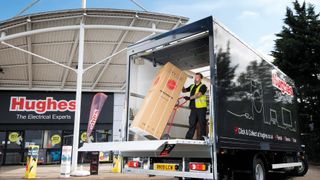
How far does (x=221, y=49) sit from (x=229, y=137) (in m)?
1.56

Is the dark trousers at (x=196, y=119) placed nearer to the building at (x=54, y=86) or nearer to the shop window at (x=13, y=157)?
the building at (x=54, y=86)

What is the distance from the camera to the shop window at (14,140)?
794 inches

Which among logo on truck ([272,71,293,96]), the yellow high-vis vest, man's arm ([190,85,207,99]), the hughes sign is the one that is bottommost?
the yellow high-vis vest

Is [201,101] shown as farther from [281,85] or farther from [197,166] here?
[281,85]

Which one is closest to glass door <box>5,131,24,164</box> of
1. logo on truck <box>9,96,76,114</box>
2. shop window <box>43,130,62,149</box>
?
shop window <box>43,130,62,149</box>

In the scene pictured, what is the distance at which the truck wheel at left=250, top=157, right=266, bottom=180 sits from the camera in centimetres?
620

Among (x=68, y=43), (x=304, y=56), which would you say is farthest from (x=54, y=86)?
(x=304, y=56)

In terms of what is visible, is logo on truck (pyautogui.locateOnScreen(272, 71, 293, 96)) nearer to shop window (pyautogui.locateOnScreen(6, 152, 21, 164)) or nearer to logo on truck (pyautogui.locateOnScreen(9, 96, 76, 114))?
logo on truck (pyautogui.locateOnScreen(9, 96, 76, 114))

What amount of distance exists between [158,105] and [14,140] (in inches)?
668

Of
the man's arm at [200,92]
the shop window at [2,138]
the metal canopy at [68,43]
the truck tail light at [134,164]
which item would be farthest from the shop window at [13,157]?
the man's arm at [200,92]

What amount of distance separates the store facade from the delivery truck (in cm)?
1476

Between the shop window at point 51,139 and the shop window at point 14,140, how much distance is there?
1.47 meters

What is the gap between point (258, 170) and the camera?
21.8ft

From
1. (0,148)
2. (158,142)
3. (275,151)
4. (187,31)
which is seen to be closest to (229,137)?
(158,142)
